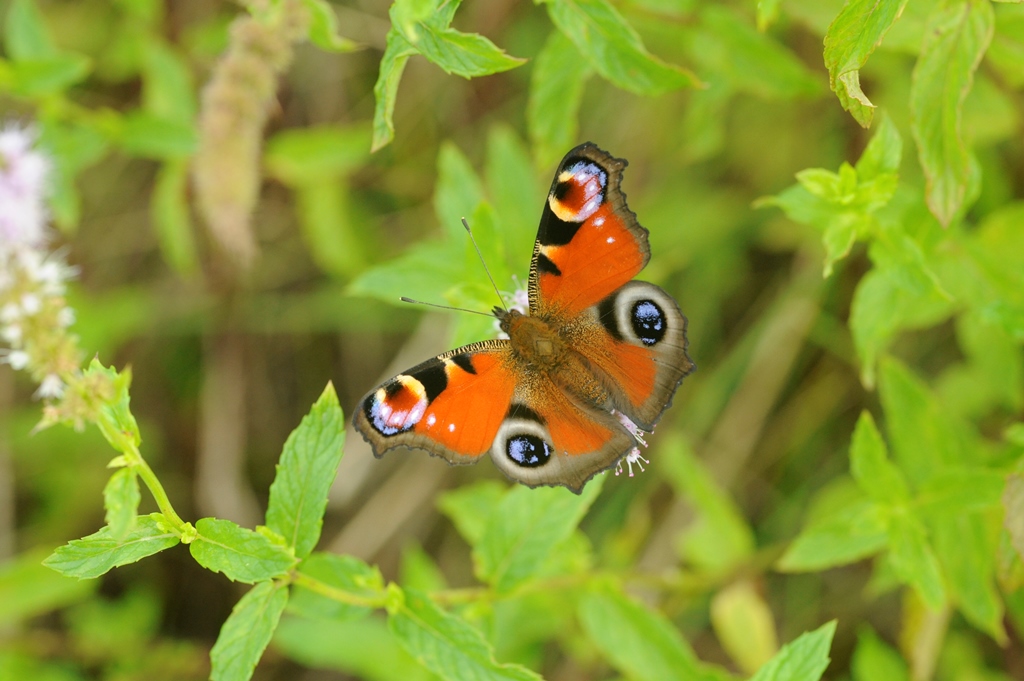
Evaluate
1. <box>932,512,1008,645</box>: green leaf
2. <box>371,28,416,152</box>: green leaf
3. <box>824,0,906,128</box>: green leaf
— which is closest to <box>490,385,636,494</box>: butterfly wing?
<box>371,28,416,152</box>: green leaf

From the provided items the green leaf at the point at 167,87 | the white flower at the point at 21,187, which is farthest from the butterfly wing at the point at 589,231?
the green leaf at the point at 167,87

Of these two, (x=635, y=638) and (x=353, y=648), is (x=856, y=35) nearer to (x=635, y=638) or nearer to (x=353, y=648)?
(x=635, y=638)

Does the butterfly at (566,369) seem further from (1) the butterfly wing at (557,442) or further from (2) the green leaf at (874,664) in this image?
(2) the green leaf at (874,664)

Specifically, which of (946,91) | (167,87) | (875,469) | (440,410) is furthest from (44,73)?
(875,469)

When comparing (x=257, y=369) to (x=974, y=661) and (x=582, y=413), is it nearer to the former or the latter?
(x=582, y=413)

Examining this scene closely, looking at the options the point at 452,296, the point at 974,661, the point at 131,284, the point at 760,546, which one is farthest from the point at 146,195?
the point at 974,661

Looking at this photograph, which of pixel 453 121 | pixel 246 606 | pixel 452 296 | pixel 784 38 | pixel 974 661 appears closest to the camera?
pixel 246 606
